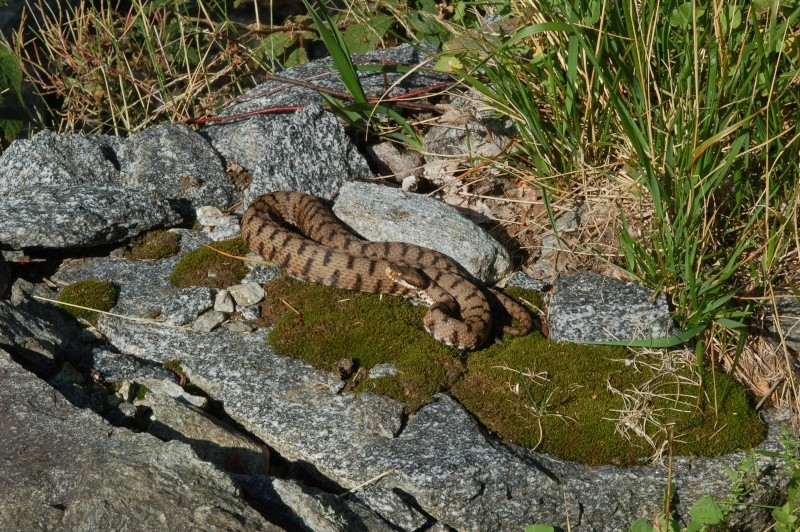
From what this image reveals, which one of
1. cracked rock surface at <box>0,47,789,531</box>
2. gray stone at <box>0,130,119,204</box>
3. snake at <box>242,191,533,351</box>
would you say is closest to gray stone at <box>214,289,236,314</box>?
cracked rock surface at <box>0,47,789,531</box>

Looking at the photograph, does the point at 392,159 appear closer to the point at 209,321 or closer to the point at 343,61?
the point at 343,61

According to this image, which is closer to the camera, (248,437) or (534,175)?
(248,437)

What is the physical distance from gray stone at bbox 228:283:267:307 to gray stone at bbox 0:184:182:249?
0.97m

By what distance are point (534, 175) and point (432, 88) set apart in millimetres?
1395

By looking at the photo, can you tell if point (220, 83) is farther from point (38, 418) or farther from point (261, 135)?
point (38, 418)

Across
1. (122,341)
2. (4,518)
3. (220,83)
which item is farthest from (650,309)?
(220,83)

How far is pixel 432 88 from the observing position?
7.48m

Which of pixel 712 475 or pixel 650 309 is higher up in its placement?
pixel 650 309

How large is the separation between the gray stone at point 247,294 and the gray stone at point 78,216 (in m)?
0.97

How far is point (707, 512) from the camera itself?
449 centimetres

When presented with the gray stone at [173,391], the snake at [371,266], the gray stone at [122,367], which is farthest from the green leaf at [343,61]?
the gray stone at [173,391]

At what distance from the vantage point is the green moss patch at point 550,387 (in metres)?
5.20

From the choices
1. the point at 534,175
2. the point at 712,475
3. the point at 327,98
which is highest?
the point at 327,98

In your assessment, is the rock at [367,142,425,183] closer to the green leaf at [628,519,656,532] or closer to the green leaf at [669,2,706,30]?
the green leaf at [669,2,706,30]
